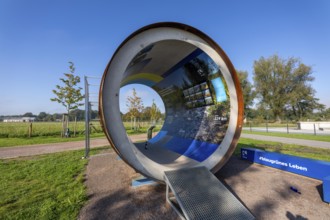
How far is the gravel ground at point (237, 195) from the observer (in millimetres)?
3373

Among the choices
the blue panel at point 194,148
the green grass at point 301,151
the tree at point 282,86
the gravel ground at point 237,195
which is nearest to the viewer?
the gravel ground at point 237,195

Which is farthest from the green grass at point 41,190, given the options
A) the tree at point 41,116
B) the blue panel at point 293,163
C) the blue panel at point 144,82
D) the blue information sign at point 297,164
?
the tree at point 41,116

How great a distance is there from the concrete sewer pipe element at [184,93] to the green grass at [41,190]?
1.60 meters

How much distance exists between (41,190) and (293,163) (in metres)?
7.37

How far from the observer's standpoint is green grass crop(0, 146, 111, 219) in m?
3.38

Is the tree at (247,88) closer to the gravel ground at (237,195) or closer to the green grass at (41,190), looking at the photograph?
the gravel ground at (237,195)

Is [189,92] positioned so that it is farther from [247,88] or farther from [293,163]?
[247,88]

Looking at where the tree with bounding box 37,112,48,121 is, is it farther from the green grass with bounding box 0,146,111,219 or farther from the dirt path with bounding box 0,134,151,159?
the green grass with bounding box 0,146,111,219

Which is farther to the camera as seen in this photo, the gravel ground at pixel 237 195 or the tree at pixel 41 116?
the tree at pixel 41 116

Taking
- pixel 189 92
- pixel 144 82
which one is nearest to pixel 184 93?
pixel 189 92

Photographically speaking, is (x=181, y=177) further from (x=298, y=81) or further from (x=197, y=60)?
(x=298, y=81)

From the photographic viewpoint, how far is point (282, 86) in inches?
1716

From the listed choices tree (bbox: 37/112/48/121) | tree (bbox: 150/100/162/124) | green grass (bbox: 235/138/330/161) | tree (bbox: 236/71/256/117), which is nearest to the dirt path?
green grass (bbox: 235/138/330/161)

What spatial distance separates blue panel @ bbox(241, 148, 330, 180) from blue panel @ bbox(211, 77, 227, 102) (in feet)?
9.46
